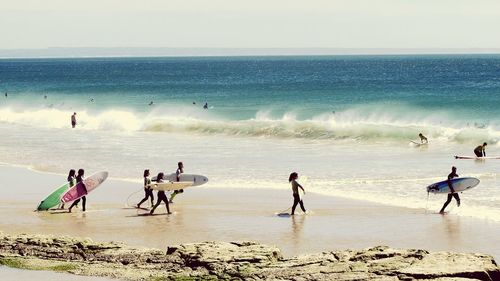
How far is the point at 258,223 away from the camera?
20219mm

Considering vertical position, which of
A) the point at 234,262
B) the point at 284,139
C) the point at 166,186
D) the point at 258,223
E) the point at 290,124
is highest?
the point at 290,124

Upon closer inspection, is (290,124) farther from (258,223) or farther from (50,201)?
(258,223)

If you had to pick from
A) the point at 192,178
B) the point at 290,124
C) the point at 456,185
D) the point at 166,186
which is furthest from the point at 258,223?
the point at 290,124

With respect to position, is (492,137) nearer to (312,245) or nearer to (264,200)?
(264,200)

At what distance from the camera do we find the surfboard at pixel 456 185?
2292 centimetres

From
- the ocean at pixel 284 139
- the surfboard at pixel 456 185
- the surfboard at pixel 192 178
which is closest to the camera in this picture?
the surfboard at pixel 456 185

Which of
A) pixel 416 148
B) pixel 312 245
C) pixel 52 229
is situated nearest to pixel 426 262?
pixel 312 245

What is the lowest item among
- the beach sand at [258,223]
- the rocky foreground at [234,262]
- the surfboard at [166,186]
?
the beach sand at [258,223]

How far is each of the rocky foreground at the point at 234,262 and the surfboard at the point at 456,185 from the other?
8643mm

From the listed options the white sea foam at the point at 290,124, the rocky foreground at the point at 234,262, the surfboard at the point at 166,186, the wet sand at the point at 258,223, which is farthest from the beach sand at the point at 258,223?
the white sea foam at the point at 290,124

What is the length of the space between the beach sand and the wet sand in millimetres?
21

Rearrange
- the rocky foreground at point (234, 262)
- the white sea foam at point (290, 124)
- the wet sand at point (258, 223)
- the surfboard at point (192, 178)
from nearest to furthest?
the rocky foreground at point (234, 262), the wet sand at point (258, 223), the surfboard at point (192, 178), the white sea foam at point (290, 124)

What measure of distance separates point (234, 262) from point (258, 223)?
582 cm

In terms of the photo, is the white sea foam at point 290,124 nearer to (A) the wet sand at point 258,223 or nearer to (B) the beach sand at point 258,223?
(B) the beach sand at point 258,223
